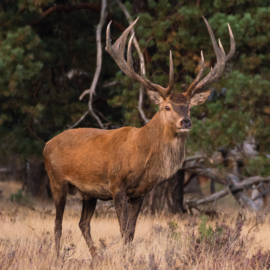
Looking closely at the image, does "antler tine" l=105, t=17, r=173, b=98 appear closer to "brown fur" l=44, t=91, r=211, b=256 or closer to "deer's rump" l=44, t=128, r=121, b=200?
"brown fur" l=44, t=91, r=211, b=256

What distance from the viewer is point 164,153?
5.62 m

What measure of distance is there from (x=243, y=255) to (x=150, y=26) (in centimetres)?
567

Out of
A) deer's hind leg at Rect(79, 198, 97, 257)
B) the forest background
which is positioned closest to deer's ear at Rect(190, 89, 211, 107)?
deer's hind leg at Rect(79, 198, 97, 257)

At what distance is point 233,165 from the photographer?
42.8ft

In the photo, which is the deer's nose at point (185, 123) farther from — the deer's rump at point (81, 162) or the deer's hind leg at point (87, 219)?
the deer's hind leg at point (87, 219)

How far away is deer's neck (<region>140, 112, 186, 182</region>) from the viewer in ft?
18.4

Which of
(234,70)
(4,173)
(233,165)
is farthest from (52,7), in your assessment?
(4,173)

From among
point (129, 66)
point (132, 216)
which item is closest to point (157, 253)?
point (132, 216)

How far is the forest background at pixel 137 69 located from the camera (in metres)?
8.40

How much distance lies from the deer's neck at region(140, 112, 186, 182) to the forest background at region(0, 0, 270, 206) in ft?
9.18

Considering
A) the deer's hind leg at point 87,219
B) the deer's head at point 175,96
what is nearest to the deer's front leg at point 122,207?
the deer's hind leg at point 87,219

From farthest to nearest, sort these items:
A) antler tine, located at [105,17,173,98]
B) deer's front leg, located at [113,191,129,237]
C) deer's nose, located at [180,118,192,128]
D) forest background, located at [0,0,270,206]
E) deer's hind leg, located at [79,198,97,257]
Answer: forest background, located at [0,0,270,206] < deer's hind leg, located at [79,198,97,257] < antler tine, located at [105,17,173,98] < deer's front leg, located at [113,191,129,237] < deer's nose, located at [180,118,192,128]

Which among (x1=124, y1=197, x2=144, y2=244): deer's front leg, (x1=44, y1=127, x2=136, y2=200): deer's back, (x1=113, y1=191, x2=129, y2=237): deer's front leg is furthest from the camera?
(x1=44, y1=127, x2=136, y2=200): deer's back

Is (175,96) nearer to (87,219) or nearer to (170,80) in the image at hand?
(170,80)
